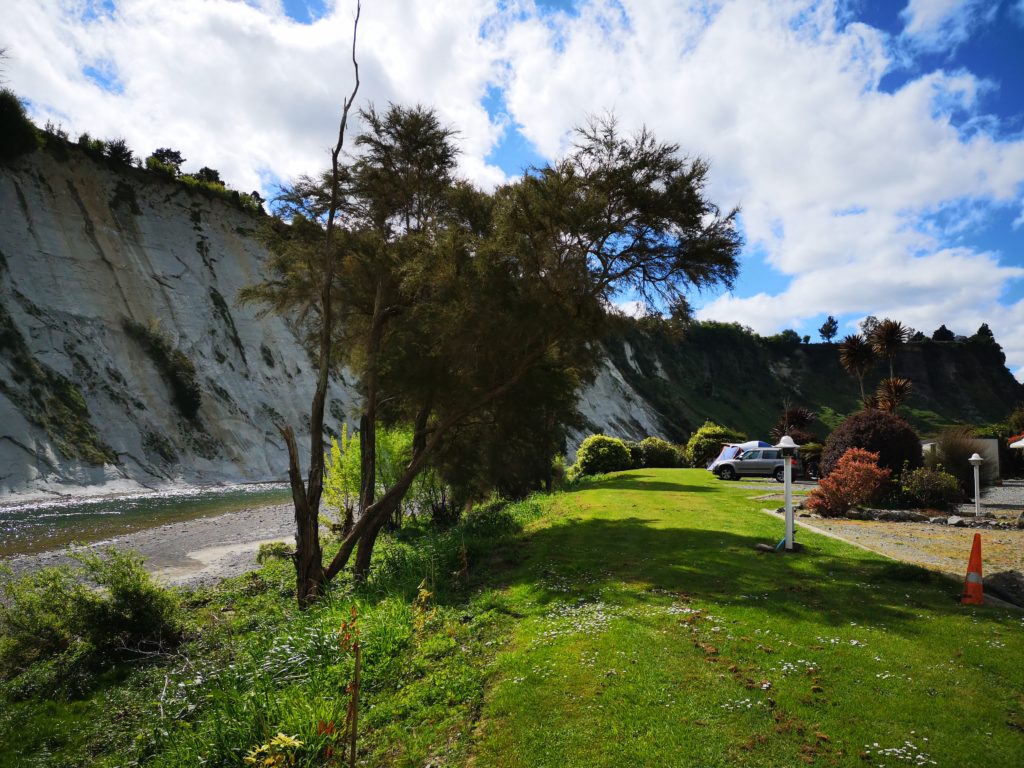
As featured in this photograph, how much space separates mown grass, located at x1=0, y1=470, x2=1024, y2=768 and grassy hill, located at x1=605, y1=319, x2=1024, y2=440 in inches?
3643

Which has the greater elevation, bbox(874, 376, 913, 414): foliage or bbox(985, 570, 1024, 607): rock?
bbox(874, 376, 913, 414): foliage

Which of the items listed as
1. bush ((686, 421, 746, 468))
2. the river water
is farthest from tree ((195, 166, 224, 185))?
bush ((686, 421, 746, 468))

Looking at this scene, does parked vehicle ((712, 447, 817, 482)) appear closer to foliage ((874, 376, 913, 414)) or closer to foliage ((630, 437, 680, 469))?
foliage ((630, 437, 680, 469))

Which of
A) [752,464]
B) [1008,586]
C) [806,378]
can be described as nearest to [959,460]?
[752,464]

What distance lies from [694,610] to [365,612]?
4.58 meters

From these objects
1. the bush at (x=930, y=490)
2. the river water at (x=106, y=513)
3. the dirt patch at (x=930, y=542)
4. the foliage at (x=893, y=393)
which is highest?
the foliage at (x=893, y=393)

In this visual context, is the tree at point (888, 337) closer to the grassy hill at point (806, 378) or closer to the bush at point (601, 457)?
the bush at point (601, 457)

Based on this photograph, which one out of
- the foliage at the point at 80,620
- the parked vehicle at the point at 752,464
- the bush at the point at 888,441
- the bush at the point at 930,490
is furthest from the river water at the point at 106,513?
the bush at the point at 930,490

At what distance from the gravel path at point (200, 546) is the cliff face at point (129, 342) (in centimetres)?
910

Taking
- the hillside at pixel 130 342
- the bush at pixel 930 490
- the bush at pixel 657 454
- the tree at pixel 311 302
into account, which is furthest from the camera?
the bush at pixel 657 454

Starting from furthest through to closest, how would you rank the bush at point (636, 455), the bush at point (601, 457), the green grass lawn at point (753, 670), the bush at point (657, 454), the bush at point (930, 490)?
1. the bush at point (657, 454)
2. the bush at point (636, 455)
3. the bush at point (601, 457)
4. the bush at point (930, 490)
5. the green grass lawn at point (753, 670)

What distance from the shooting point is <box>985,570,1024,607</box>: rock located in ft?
24.7

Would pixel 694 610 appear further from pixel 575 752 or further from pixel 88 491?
pixel 88 491

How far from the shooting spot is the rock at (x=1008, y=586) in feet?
24.7
